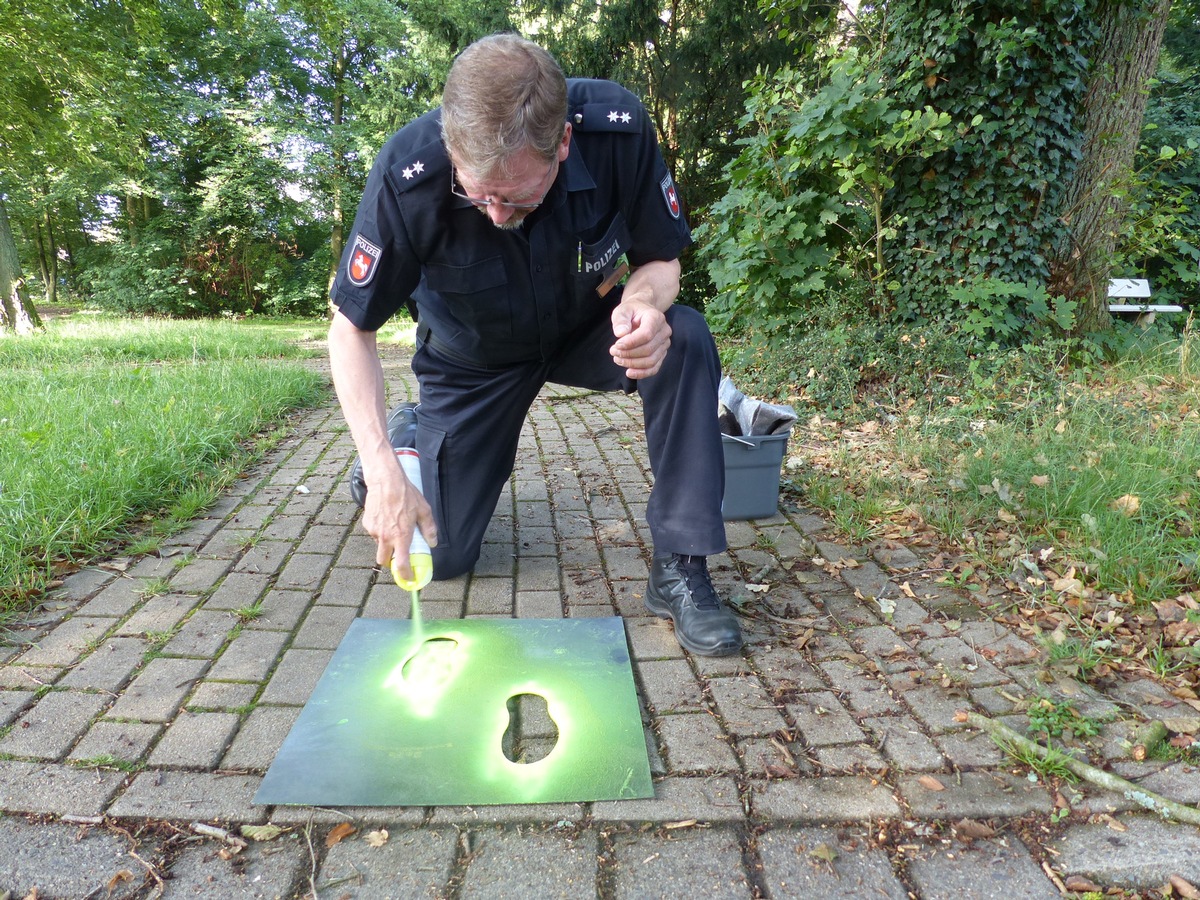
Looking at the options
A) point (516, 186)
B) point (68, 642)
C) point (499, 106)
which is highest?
point (499, 106)

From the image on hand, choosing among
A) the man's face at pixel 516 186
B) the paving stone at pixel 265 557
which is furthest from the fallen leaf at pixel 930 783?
the paving stone at pixel 265 557

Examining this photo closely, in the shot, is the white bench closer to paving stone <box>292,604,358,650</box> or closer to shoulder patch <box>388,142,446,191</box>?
shoulder patch <box>388,142,446,191</box>

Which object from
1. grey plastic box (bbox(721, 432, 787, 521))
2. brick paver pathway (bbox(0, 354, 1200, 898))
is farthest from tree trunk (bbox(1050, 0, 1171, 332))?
brick paver pathway (bbox(0, 354, 1200, 898))

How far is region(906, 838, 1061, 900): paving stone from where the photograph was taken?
4.50 ft

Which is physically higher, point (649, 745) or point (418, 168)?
point (418, 168)

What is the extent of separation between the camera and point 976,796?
159 centimetres

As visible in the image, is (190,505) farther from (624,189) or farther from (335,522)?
(624,189)

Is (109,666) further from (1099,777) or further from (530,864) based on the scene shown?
(1099,777)

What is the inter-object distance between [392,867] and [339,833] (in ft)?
0.48

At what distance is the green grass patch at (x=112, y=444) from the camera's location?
2631mm

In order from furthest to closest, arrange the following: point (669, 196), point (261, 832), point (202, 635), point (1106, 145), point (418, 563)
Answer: point (1106, 145)
point (669, 196)
point (202, 635)
point (418, 563)
point (261, 832)

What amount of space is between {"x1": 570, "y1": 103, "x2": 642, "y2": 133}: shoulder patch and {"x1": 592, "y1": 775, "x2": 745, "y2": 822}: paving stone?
5.91ft

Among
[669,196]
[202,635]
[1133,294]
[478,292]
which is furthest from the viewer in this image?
[1133,294]

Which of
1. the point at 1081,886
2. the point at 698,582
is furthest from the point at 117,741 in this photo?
the point at 1081,886
